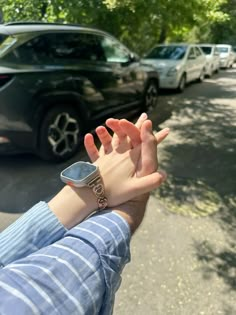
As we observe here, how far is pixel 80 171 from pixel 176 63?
9.18 meters

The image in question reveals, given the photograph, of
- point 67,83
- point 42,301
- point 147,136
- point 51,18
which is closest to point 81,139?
point 67,83

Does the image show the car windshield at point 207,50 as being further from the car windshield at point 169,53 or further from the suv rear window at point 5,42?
the suv rear window at point 5,42

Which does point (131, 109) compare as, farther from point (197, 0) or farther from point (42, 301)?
point (42, 301)

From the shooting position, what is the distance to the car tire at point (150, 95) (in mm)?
6785

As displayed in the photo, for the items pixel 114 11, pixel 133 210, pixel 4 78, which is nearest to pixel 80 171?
pixel 133 210

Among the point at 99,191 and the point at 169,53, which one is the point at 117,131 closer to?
the point at 99,191

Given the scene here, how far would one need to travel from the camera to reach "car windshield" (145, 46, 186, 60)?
10155mm

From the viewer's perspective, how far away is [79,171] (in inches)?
42.3

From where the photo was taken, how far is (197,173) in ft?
13.6

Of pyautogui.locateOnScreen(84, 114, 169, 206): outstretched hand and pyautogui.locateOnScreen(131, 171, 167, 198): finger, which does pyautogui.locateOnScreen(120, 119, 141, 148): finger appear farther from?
pyautogui.locateOnScreen(131, 171, 167, 198): finger

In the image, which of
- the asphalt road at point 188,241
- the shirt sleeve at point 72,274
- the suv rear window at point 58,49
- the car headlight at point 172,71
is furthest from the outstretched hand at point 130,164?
the car headlight at point 172,71

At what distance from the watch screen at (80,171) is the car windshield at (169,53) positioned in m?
9.62

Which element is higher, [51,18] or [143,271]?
[51,18]

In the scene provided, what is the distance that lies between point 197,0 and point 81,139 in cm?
596
